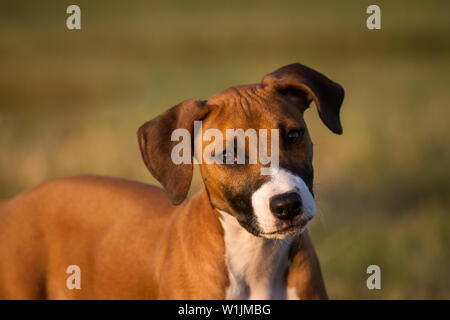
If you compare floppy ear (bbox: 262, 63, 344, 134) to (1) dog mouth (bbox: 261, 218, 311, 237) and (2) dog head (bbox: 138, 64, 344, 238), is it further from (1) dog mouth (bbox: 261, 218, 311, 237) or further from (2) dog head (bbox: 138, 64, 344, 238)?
(1) dog mouth (bbox: 261, 218, 311, 237)

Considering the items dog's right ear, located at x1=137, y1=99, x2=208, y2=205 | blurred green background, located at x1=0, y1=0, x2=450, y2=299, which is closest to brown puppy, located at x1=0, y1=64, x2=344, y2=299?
dog's right ear, located at x1=137, y1=99, x2=208, y2=205

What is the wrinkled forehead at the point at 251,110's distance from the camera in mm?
4484

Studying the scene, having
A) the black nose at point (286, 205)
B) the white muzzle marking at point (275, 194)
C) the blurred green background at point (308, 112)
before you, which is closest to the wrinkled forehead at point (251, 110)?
the white muzzle marking at point (275, 194)

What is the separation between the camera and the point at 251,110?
14.9ft

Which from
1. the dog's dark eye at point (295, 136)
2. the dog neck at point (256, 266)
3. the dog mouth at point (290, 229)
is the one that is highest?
the dog's dark eye at point (295, 136)

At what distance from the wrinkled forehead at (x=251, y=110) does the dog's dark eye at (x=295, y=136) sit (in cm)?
5

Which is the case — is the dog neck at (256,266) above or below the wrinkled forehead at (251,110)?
below

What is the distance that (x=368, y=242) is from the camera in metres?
8.08

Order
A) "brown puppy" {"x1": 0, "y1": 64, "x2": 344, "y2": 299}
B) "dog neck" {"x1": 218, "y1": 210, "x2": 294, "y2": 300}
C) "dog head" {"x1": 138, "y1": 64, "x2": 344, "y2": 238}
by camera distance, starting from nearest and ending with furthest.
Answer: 1. "dog head" {"x1": 138, "y1": 64, "x2": 344, "y2": 238}
2. "brown puppy" {"x1": 0, "y1": 64, "x2": 344, "y2": 299}
3. "dog neck" {"x1": 218, "y1": 210, "x2": 294, "y2": 300}

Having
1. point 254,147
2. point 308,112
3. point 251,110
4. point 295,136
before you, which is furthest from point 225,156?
point 308,112

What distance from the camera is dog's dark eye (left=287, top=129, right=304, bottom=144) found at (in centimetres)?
450

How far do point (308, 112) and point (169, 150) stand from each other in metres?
8.15

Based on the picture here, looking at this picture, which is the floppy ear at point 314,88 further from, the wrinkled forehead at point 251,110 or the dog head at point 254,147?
the wrinkled forehead at point 251,110

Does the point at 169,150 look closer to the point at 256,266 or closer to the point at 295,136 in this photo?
the point at 295,136
